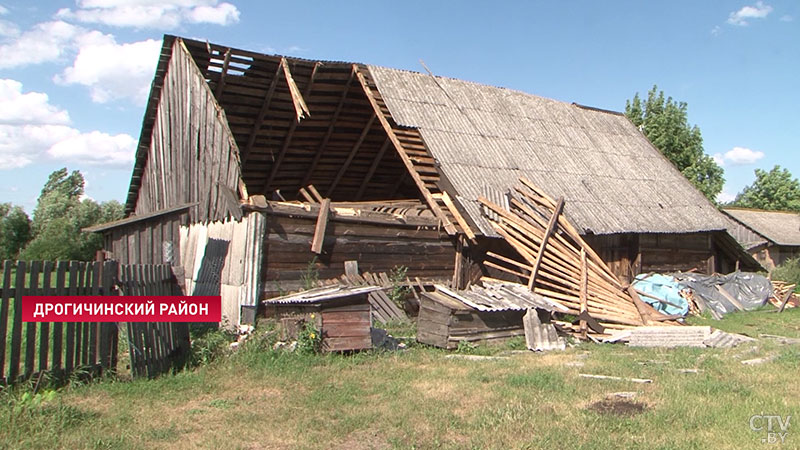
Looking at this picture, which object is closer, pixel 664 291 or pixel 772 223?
pixel 664 291

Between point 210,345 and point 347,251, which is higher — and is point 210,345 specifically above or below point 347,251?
below

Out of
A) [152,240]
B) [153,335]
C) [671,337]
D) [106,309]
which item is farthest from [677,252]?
[106,309]

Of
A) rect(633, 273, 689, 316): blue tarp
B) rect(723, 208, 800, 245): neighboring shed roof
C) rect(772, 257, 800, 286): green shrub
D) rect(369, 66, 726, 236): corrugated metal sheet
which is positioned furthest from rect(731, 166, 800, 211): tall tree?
rect(633, 273, 689, 316): blue tarp

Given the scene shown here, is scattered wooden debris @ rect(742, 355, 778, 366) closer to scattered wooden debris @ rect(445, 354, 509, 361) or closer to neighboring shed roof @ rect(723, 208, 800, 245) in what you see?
scattered wooden debris @ rect(445, 354, 509, 361)

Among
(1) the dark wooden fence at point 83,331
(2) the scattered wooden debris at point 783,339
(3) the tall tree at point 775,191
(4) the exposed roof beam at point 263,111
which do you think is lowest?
(2) the scattered wooden debris at point 783,339

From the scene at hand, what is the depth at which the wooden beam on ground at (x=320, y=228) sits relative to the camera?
12266 millimetres

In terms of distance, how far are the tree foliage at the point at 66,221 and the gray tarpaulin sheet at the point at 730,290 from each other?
102ft

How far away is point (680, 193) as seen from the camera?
21.0 metres

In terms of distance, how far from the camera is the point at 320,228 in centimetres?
1234

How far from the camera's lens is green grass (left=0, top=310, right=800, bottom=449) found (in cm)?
568

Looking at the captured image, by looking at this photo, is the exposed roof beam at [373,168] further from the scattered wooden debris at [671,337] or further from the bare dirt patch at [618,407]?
the bare dirt patch at [618,407]

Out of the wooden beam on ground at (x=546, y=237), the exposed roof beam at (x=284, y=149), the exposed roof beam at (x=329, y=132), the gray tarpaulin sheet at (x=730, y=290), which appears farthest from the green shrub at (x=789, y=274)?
the exposed roof beam at (x=284, y=149)

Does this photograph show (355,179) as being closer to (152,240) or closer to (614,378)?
(152,240)

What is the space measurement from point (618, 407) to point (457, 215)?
8.00m
